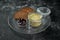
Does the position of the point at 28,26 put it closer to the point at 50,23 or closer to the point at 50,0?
the point at 50,23

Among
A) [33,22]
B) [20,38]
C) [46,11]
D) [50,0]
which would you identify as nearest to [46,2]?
[50,0]

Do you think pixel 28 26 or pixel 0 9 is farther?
pixel 0 9

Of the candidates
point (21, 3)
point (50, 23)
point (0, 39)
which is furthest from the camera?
point (21, 3)

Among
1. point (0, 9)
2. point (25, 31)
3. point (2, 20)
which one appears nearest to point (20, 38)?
point (25, 31)

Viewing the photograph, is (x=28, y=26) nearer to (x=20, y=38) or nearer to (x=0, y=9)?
(x=20, y=38)

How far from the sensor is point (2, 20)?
1285 millimetres

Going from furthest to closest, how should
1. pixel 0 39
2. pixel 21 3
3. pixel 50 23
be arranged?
pixel 21 3 < pixel 50 23 < pixel 0 39

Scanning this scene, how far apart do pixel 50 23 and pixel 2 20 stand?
0.95ft

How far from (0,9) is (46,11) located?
30 centimetres

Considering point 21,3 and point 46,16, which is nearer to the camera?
point 46,16

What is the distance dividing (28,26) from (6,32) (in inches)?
5.2

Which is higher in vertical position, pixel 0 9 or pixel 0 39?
pixel 0 9

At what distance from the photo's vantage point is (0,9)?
4.47 ft

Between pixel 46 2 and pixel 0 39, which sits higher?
pixel 46 2
